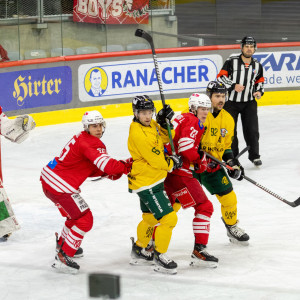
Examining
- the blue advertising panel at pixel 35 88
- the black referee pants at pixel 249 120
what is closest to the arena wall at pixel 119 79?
the blue advertising panel at pixel 35 88

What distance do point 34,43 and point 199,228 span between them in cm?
619

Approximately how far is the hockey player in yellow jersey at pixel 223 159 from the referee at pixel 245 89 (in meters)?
2.63

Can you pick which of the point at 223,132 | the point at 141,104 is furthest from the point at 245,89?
the point at 141,104

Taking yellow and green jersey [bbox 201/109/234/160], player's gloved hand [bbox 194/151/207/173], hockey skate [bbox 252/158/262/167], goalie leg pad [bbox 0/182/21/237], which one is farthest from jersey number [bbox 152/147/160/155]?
hockey skate [bbox 252/158/262/167]

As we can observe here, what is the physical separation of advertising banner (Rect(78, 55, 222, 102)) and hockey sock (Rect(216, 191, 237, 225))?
557cm

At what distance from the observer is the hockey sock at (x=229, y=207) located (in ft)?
18.8

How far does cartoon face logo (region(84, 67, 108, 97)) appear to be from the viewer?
36.4 ft

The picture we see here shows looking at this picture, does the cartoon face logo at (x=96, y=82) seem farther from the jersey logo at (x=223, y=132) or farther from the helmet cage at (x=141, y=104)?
the helmet cage at (x=141, y=104)

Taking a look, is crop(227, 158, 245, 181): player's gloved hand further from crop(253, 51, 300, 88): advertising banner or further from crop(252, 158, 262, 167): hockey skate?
crop(253, 51, 300, 88): advertising banner

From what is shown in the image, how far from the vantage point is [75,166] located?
521 cm

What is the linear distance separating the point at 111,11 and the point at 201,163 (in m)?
6.92

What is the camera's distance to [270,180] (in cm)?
801

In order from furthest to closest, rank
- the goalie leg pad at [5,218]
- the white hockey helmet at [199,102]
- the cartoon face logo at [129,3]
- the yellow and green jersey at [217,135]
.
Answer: the cartoon face logo at [129,3] → the goalie leg pad at [5,218] → the yellow and green jersey at [217,135] → the white hockey helmet at [199,102]

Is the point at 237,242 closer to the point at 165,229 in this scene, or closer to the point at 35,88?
the point at 165,229
